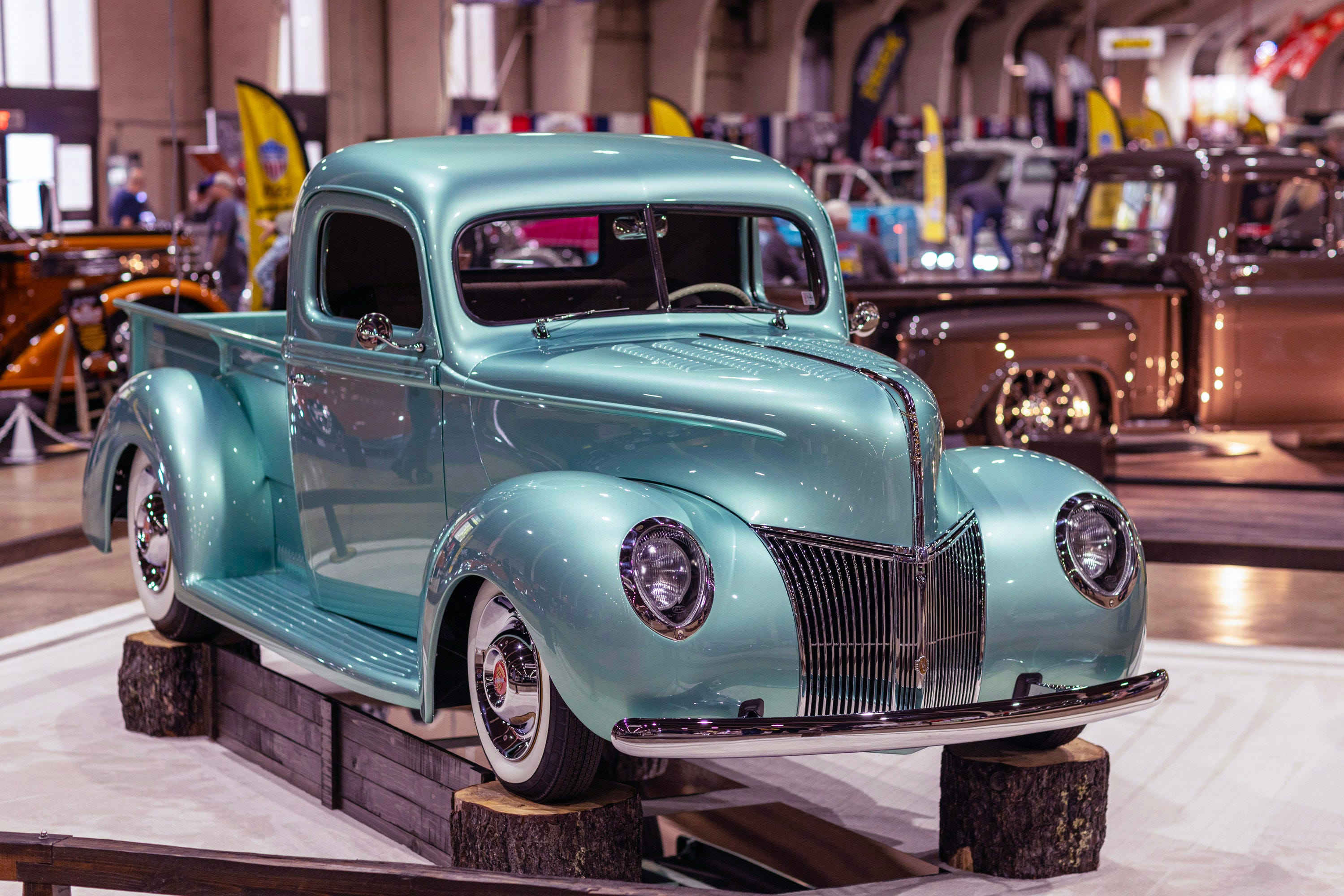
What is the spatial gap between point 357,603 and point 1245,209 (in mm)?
6326

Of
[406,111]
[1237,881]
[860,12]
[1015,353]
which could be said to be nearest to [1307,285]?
[1015,353]

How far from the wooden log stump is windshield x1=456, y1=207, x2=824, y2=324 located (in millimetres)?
1435

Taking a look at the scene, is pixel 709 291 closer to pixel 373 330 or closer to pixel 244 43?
pixel 373 330

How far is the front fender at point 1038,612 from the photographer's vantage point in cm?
356

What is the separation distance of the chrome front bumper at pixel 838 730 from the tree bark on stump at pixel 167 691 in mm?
2242

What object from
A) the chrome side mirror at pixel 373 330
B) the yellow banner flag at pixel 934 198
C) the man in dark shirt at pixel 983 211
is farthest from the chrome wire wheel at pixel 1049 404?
the yellow banner flag at pixel 934 198

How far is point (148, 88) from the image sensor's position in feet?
79.0

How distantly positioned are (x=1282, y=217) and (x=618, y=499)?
7029 mm

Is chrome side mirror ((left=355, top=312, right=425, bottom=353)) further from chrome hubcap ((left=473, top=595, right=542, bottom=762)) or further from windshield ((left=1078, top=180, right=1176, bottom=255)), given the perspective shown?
windshield ((left=1078, top=180, right=1176, bottom=255))

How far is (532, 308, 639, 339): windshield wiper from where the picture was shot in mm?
4070

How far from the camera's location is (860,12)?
38812 millimetres

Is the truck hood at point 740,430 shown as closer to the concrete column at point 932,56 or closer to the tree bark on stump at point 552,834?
the tree bark on stump at point 552,834

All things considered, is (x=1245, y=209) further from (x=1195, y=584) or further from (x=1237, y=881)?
(x=1237, y=881)

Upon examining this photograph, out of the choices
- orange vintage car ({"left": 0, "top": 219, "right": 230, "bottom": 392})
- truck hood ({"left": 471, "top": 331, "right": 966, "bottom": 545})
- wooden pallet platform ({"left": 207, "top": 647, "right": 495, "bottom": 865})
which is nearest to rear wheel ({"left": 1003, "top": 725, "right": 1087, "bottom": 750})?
truck hood ({"left": 471, "top": 331, "right": 966, "bottom": 545})
